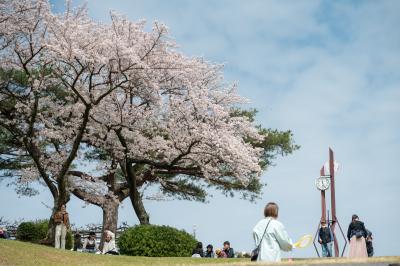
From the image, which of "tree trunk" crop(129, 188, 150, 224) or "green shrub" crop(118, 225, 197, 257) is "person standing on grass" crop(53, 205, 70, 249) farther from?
"tree trunk" crop(129, 188, 150, 224)

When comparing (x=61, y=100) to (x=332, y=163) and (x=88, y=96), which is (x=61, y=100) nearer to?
(x=88, y=96)

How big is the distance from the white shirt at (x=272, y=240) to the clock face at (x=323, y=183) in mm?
13304

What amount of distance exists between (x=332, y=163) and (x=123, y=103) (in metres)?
9.38

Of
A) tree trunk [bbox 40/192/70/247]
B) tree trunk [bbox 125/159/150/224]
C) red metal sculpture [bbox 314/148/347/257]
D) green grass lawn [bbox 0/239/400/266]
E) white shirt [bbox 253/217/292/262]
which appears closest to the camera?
white shirt [bbox 253/217/292/262]

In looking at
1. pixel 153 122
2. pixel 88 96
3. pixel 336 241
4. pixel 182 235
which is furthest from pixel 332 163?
pixel 88 96

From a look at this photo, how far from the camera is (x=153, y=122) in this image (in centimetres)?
2620

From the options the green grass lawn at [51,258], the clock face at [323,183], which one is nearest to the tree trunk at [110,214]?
the green grass lawn at [51,258]

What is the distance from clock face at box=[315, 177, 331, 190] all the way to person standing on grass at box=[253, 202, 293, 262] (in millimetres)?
13304

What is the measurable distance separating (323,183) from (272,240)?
13434 mm

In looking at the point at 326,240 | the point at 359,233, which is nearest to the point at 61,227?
the point at 326,240

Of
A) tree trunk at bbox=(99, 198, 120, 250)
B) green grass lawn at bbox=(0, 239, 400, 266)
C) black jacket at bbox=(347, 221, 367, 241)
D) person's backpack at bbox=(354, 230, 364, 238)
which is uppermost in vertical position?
tree trunk at bbox=(99, 198, 120, 250)

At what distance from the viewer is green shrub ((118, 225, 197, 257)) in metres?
22.3

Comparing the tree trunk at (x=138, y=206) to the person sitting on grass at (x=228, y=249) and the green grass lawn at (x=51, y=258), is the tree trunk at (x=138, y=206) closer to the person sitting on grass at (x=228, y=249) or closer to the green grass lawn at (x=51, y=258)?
the person sitting on grass at (x=228, y=249)

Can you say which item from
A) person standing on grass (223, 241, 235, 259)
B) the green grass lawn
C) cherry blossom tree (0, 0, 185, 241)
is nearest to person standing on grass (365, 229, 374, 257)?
the green grass lawn
